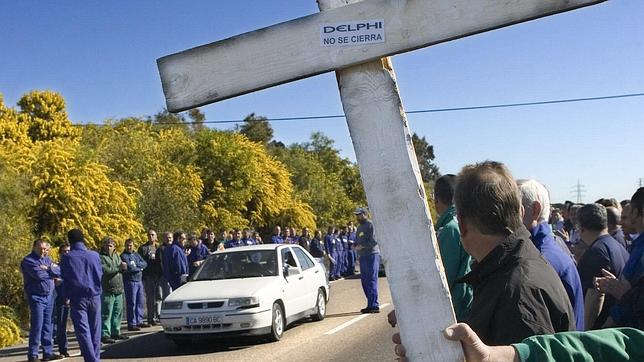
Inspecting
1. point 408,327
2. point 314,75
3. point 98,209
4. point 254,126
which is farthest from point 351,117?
point 254,126

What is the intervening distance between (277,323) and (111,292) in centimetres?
359

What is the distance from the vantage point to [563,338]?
2068 millimetres

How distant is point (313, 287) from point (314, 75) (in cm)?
1168

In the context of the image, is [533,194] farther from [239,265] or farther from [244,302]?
[239,265]

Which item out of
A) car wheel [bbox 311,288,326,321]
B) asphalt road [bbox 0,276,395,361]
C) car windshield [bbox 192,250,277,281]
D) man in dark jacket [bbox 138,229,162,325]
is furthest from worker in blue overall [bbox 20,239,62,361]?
car wheel [bbox 311,288,326,321]

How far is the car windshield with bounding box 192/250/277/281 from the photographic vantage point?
1227 cm

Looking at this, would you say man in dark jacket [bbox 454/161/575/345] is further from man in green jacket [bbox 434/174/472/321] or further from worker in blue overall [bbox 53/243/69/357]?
worker in blue overall [bbox 53/243/69/357]

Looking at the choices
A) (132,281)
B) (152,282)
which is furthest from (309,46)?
(152,282)

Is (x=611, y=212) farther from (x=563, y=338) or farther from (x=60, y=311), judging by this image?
(x=60, y=311)

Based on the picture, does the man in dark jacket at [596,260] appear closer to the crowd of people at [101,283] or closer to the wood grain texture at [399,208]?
the wood grain texture at [399,208]

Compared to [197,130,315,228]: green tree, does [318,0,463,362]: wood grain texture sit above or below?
below

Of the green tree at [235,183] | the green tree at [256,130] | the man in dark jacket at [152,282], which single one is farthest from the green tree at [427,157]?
the man in dark jacket at [152,282]

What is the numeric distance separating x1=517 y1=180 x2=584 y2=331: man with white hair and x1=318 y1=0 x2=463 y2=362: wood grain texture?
194 centimetres

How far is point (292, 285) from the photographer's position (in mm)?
12352
